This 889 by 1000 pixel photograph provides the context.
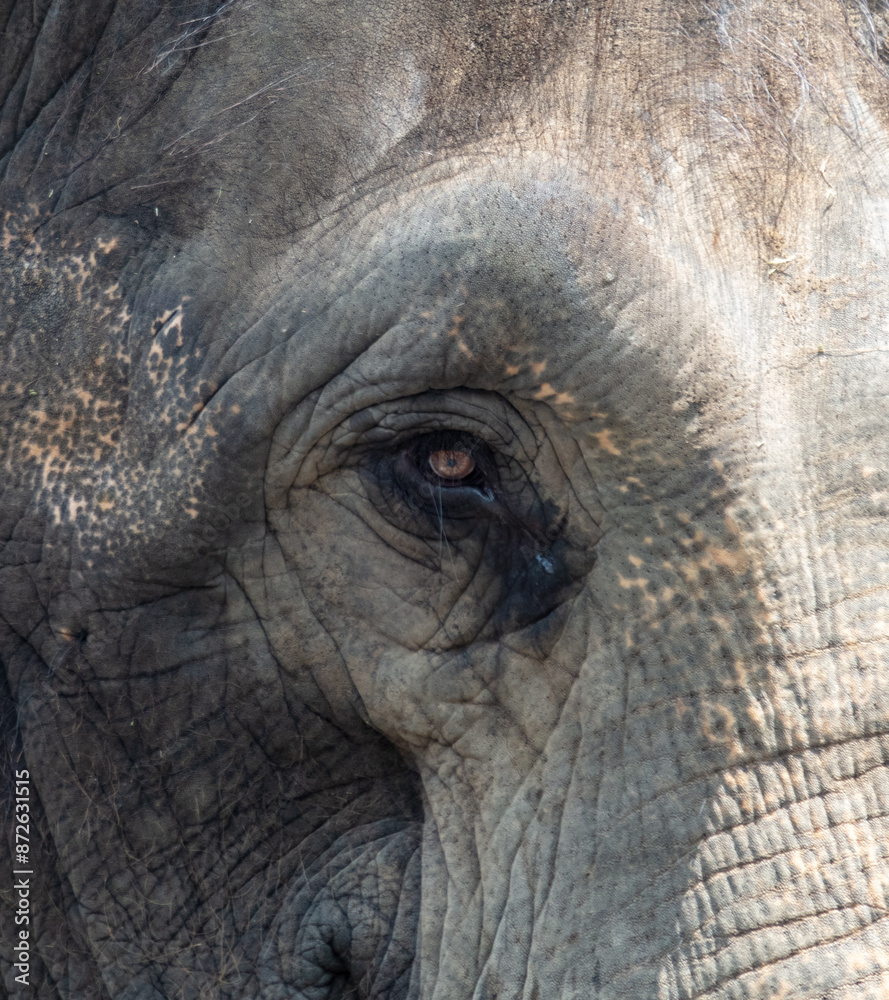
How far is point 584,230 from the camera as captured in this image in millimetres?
1731

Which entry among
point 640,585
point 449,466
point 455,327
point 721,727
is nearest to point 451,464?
point 449,466

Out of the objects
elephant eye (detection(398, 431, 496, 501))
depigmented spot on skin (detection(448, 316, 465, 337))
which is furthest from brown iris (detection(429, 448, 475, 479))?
depigmented spot on skin (detection(448, 316, 465, 337))

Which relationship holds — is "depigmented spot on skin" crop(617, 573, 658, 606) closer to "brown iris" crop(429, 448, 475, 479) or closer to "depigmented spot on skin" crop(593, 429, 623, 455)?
"depigmented spot on skin" crop(593, 429, 623, 455)

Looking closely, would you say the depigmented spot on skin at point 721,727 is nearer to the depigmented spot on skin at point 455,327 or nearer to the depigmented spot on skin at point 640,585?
the depigmented spot on skin at point 640,585

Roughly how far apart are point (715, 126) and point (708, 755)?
3.11 feet

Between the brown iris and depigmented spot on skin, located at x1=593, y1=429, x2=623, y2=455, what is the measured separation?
0.22 metres

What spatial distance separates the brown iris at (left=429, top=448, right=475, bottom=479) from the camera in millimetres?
1885

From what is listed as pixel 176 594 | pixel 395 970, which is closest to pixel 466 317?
pixel 176 594

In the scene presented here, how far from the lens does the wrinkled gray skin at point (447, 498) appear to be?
1685 mm

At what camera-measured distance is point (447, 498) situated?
1898 mm

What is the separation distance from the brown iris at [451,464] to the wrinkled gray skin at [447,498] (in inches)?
1.0

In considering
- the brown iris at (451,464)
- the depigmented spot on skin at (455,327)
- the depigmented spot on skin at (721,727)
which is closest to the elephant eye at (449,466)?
the brown iris at (451,464)

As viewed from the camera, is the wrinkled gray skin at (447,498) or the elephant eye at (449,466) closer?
the wrinkled gray skin at (447,498)

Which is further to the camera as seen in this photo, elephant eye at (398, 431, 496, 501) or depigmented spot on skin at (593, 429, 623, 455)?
elephant eye at (398, 431, 496, 501)
